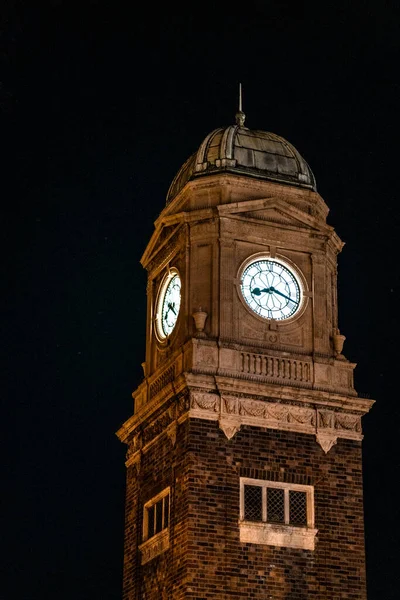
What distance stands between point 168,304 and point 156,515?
842 cm

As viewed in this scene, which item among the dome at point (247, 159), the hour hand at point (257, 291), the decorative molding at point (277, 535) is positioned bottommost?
the decorative molding at point (277, 535)

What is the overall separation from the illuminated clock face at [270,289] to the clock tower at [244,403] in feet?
0.16

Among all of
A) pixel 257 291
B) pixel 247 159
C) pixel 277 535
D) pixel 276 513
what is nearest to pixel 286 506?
pixel 276 513

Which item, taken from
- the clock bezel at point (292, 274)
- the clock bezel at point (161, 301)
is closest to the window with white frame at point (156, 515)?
the clock bezel at point (161, 301)

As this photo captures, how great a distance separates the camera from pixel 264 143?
61.2 metres

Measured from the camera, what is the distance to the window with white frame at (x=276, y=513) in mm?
53666

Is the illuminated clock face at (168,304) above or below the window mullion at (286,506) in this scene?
above

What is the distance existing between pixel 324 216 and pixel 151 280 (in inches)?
292

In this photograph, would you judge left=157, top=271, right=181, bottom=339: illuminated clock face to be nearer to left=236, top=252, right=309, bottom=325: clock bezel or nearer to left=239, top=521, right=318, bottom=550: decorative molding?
left=236, top=252, right=309, bottom=325: clock bezel

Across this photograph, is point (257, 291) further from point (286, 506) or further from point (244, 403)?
point (286, 506)

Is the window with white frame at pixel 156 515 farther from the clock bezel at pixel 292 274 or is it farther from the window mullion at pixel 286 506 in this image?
the clock bezel at pixel 292 274

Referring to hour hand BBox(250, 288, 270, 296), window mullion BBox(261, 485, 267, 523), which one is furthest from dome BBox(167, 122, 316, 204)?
window mullion BBox(261, 485, 267, 523)

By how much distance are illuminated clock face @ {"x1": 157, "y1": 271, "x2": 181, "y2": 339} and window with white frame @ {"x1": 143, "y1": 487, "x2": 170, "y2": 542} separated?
6.62m

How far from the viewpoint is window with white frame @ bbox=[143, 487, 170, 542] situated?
5553cm
